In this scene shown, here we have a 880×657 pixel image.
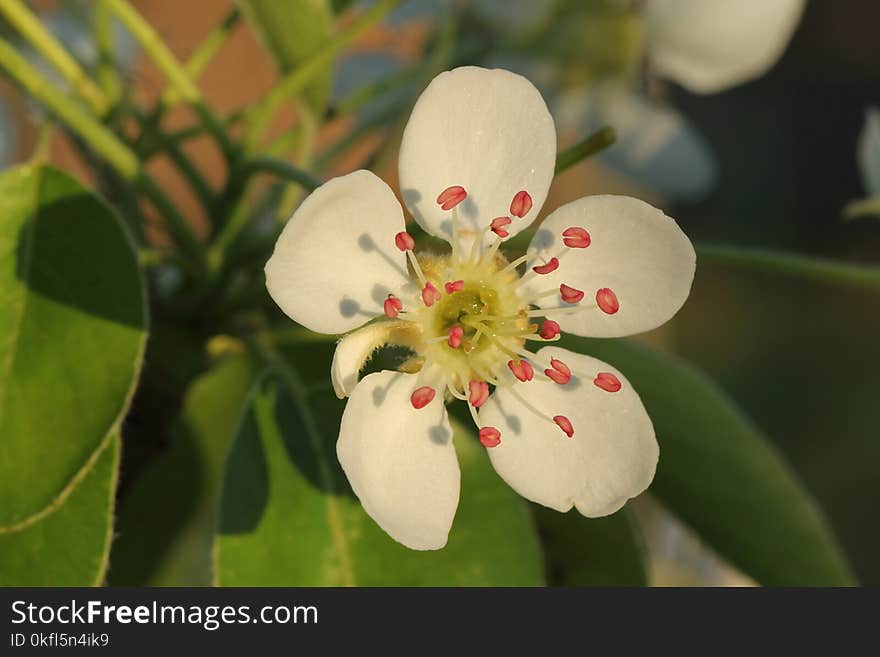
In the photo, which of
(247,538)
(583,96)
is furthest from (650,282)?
(583,96)

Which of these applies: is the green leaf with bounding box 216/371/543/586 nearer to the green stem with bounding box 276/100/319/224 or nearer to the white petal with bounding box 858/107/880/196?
the green stem with bounding box 276/100/319/224

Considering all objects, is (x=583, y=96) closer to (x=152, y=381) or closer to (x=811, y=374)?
(x=152, y=381)

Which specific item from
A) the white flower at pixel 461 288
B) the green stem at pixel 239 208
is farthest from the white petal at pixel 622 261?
the green stem at pixel 239 208

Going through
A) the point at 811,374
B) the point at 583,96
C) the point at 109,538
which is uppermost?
the point at 109,538

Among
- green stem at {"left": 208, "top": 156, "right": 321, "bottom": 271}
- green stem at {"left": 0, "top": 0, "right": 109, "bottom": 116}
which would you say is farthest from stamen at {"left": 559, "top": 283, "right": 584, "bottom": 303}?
green stem at {"left": 0, "top": 0, "right": 109, "bottom": 116}

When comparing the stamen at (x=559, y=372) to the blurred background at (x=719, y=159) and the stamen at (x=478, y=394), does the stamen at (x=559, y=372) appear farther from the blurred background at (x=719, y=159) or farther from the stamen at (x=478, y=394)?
the blurred background at (x=719, y=159)

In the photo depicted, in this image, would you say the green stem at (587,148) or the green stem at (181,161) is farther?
the green stem at (181,161)

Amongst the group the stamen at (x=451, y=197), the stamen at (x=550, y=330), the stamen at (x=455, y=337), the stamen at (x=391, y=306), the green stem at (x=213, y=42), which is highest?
the green stem at (x=213, y=42)
